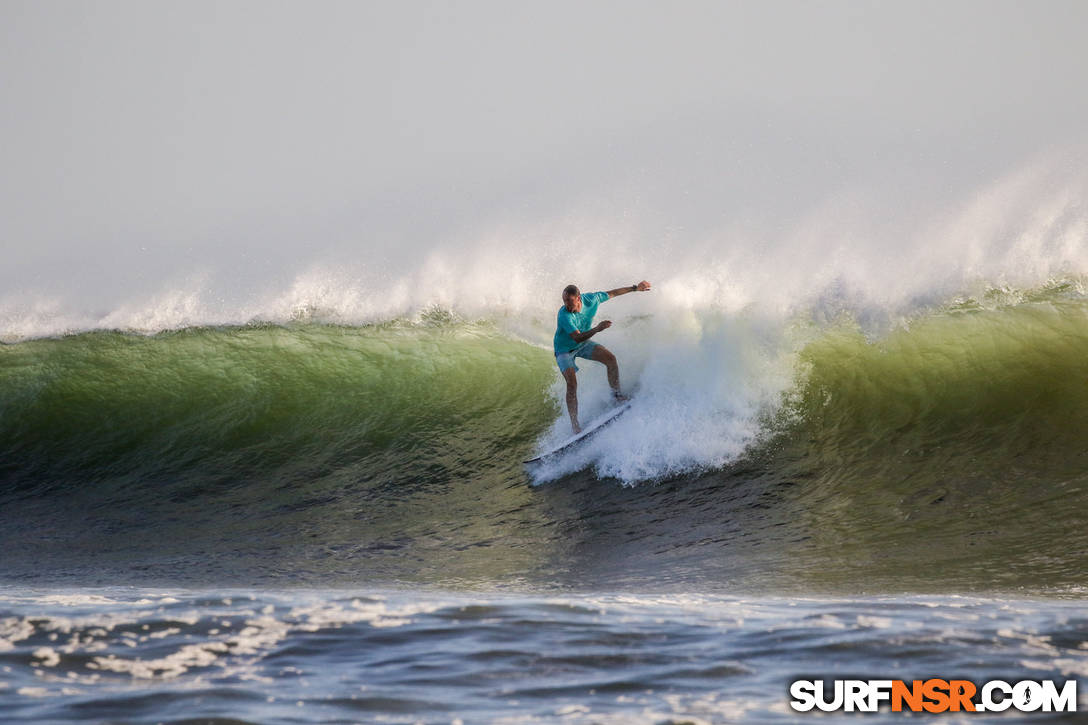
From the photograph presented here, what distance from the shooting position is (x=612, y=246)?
12.8m

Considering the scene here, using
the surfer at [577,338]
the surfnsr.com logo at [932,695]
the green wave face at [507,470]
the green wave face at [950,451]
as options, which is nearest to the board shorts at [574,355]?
the surfer at [577,338]

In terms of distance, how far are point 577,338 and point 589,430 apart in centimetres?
80

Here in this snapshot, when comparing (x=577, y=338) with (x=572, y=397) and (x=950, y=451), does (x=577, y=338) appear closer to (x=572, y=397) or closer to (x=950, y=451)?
(x=572, y=397)

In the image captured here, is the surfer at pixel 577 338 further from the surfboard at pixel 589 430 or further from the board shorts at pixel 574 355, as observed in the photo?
the surfboard at pixel 589 430

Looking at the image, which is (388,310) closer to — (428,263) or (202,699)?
(428,263)

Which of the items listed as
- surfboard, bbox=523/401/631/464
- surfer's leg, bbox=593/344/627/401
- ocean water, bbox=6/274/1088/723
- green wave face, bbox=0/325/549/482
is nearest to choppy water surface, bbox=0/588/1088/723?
ocean water, bbox=6/274/1088/723

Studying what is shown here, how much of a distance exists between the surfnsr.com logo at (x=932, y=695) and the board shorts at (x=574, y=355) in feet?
15.8

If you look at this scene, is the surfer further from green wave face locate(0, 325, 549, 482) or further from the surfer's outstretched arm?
green wave face locate(0, 325, 549, 482)

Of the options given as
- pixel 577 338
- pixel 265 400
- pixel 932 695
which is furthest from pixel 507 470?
pixel 932 695

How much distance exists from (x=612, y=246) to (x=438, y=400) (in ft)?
11.5

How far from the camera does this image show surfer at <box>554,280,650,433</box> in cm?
809

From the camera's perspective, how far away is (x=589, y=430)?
27.7 ft

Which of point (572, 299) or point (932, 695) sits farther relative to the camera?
point (572, 299)

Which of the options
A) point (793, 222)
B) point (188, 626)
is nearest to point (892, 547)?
point (188, 626)
